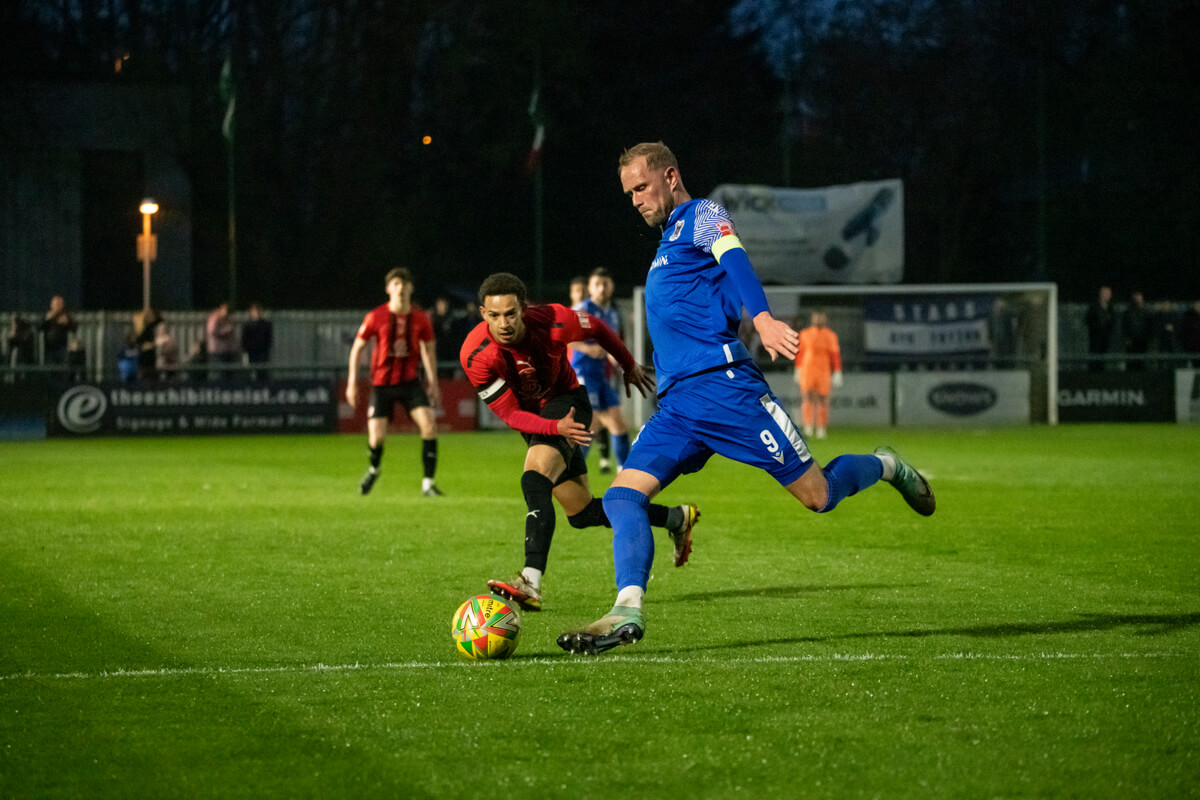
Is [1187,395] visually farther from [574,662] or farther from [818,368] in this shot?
[574,662]

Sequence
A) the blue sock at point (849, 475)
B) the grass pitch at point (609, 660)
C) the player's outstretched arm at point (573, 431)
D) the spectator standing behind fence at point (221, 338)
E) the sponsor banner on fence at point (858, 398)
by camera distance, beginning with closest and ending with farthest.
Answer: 1. the grass pitch at point (609, 660)
2. the blue sock at point (849, 475)
3. the player's outstretched arm at point (573, 431)
4. the spectator standing behind fence at point (221, 338)
5. the sponsor banner on fence at point (858, 398)

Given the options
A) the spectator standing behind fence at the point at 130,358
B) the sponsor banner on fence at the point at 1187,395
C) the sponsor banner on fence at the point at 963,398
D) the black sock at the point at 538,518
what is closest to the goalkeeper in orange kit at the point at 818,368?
the sponsor banner on fence at the point at 963,398

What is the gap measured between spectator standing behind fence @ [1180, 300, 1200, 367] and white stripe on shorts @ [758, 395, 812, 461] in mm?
24632

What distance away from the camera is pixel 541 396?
809 centimetres

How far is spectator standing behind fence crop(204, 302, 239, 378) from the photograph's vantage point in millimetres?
27438

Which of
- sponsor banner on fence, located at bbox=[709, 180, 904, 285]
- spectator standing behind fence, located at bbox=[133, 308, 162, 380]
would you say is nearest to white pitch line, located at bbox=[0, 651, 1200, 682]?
spectator standing behind fence, located at bbox=[133, 308, 162, 380]

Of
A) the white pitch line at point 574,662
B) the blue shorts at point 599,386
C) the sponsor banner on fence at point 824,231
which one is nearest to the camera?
the white pitch line at point 574,662

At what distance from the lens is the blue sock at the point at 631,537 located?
6.43m

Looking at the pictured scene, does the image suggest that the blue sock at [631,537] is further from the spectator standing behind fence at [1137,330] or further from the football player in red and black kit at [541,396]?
the spectator standing behind fence at [1137,330]

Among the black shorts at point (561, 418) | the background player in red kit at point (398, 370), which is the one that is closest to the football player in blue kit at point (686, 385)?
the black shorts at point (561, 418)

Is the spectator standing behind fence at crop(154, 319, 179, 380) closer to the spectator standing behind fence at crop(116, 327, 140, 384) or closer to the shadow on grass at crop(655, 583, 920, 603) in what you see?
the spectator standing behind fence at crop(116, 327, 140, 384)

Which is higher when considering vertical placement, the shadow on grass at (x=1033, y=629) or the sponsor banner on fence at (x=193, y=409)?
the sponsor banner on fence at (x=193, y=409)

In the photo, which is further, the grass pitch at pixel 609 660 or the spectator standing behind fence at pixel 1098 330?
the spectator standing behind fence at pixel 1098 330

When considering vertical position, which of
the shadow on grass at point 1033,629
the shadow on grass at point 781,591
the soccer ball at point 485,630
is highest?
the soccer ball at point 485,630
